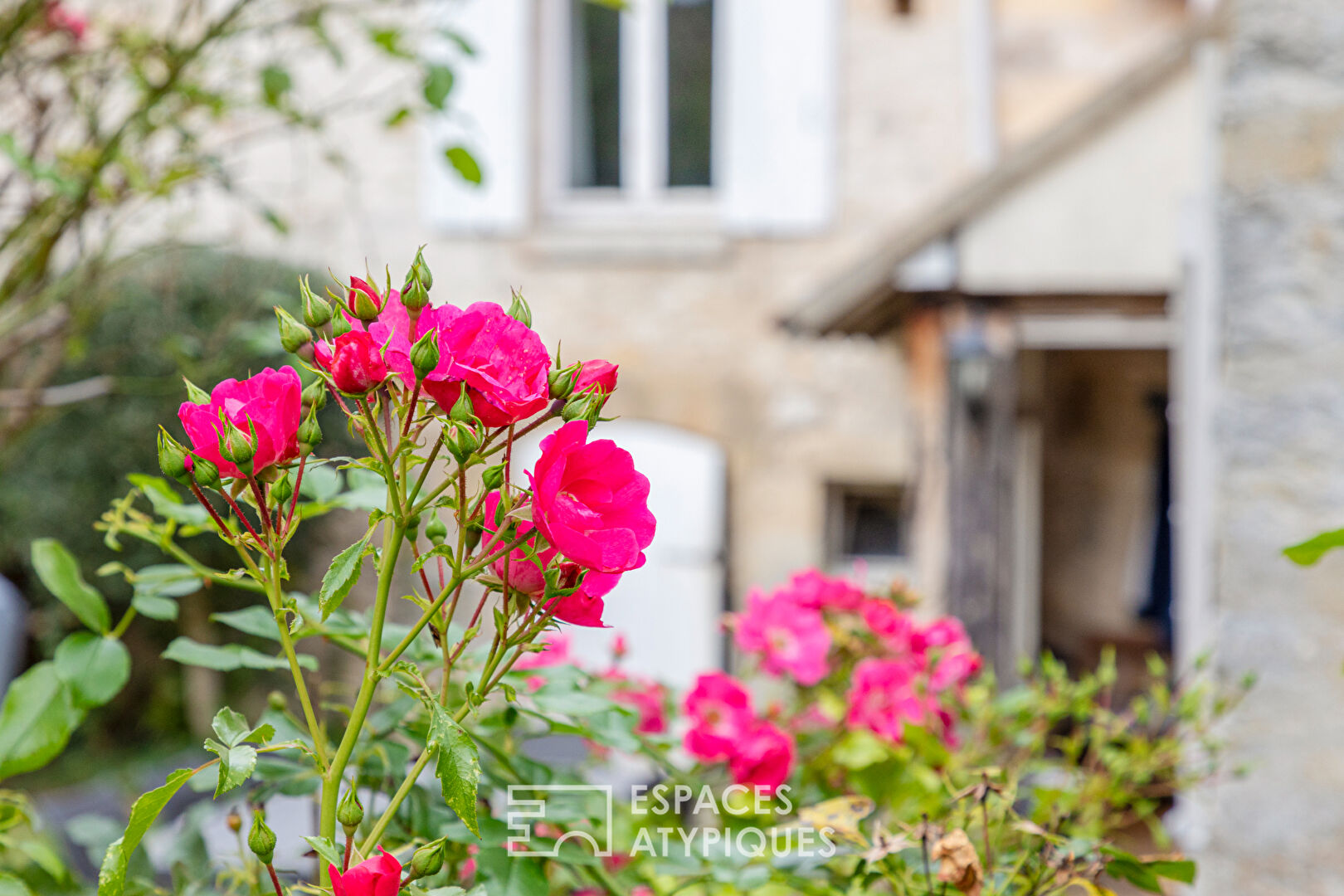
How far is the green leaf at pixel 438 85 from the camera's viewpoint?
1354 millimetres

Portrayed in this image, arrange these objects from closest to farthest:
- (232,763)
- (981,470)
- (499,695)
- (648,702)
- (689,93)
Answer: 1. (232,763)
2. (499,695)
3. (648,702)
4. (981,470)
5. (689,93)

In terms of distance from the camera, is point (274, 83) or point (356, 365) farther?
point (274, 83)

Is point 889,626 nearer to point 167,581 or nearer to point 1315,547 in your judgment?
point 1315,547

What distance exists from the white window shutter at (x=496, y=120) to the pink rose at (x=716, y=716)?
435cm

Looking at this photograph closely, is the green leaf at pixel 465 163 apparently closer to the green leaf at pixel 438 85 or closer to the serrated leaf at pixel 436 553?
the green leaf at pixel 438 85

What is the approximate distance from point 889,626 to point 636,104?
4.52 metres

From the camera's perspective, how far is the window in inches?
206

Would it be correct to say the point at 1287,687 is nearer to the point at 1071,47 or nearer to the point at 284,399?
the point at 284,399

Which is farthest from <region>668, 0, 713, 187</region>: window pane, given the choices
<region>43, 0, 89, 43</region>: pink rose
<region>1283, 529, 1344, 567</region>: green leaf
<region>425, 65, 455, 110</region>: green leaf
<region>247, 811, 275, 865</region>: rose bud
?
<region>247, 811, 275, 865</region>: rose bud

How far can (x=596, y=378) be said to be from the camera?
562 mm

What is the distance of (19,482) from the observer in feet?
16.5

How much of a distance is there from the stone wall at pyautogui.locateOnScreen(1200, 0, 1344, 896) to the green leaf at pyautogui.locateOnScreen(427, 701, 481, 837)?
1342 mm

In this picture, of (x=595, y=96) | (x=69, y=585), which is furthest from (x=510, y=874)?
(x=595, y=96)

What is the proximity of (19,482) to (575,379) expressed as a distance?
5.32 metres
